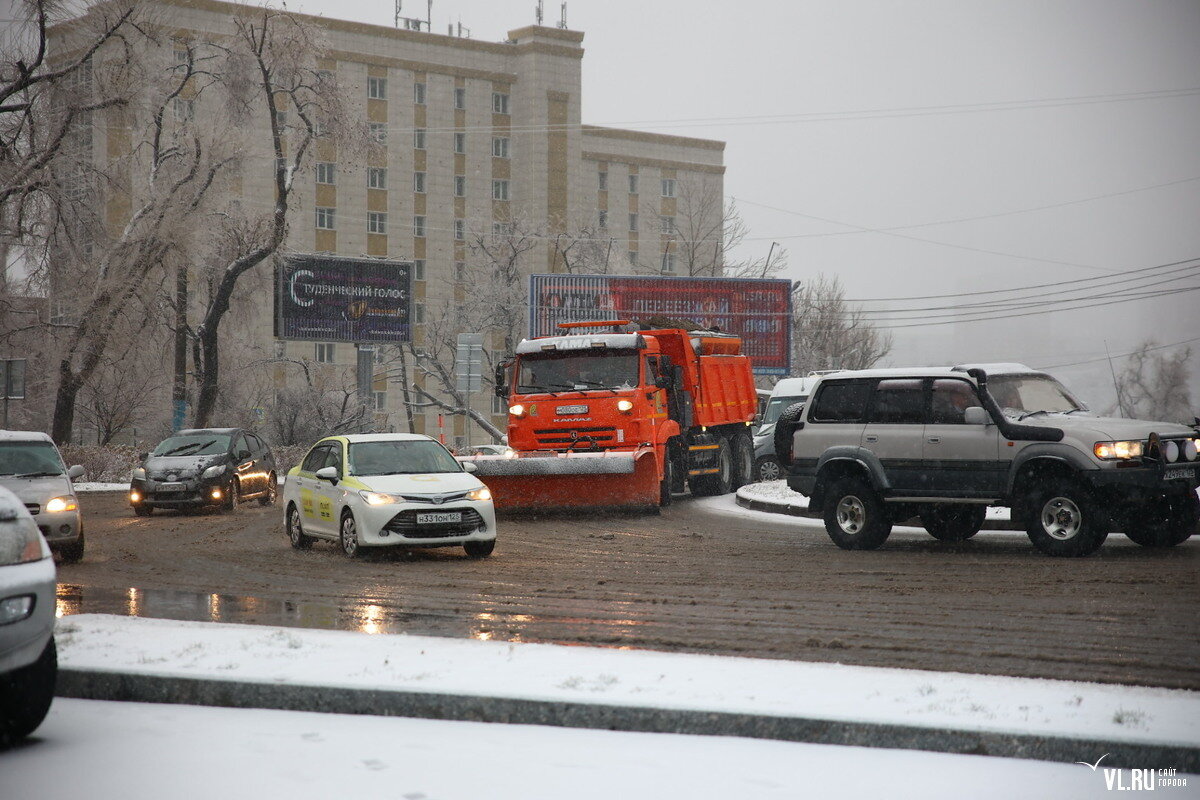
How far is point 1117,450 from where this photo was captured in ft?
43.7

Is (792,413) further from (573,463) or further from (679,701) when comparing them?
(679,701)

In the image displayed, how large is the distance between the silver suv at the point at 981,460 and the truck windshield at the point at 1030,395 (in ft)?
0.04

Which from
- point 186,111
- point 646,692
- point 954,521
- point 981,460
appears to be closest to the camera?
point 646,692

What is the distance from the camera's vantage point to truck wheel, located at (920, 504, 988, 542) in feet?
52.6

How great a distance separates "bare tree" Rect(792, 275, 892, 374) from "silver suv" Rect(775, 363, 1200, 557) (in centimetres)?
6769

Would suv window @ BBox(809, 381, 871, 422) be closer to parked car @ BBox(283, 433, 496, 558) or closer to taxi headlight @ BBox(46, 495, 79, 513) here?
parked car @ BBox(283, 433, 496, 558)

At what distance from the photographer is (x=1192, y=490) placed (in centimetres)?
1382

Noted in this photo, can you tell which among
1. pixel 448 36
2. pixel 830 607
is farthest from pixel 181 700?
pixel 448 36

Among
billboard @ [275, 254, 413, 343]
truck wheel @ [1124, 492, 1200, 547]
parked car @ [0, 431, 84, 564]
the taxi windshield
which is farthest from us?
billboard @ [275, 254, 413, 343]

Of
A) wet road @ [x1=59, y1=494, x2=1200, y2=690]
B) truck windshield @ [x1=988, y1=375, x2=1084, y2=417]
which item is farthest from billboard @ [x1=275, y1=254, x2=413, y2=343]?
truck windshield @ [x1=988, y1=375, x2=1084, y2=417]

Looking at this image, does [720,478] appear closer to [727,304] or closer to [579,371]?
[579,371]

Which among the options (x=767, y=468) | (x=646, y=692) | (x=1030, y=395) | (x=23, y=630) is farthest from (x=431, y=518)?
(x=767, y=468)

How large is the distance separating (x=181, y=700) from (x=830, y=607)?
5309 millimetres

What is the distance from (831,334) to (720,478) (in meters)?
62.4
